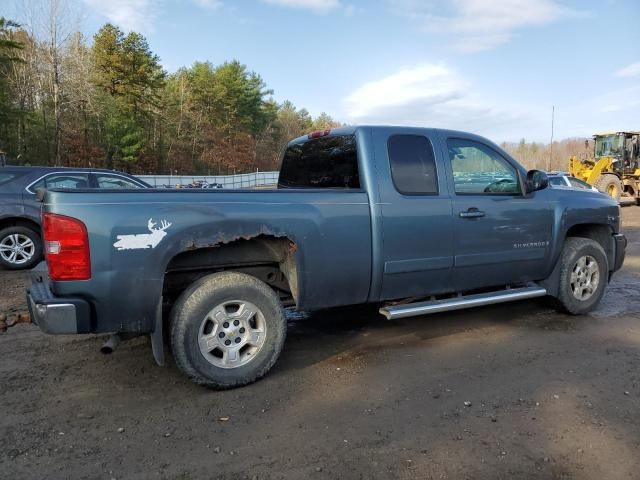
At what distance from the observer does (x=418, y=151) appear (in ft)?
14.6

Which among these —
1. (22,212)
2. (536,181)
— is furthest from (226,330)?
(22,212)

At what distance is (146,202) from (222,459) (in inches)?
66.4

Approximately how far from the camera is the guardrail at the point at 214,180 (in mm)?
36434

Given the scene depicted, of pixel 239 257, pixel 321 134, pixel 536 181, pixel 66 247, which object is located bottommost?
pixel 239 257

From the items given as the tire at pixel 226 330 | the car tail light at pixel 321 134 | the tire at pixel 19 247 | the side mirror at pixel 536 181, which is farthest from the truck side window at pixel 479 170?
the tire at pixel 19 247

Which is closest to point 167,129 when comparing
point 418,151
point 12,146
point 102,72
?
point 102,72

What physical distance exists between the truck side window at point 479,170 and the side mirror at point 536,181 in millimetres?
115

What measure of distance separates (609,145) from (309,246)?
2247cm

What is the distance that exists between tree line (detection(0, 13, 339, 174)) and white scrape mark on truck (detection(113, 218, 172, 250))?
23.1m

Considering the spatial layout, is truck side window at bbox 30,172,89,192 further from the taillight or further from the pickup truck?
the taillight

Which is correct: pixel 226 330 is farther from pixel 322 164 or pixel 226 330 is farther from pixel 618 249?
pixel 618 249

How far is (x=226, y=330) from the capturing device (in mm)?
3654

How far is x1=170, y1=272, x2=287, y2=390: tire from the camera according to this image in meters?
3.50

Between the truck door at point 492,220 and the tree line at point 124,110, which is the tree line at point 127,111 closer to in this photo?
the tree line at point 124,110
